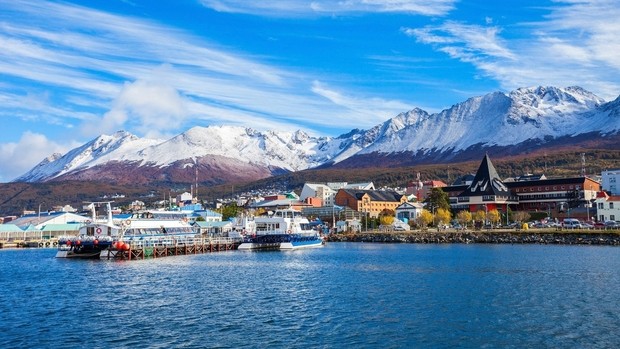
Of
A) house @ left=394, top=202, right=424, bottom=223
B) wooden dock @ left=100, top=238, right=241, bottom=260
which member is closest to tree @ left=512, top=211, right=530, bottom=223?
house @ left=394, top=202, right=424, bottom=223

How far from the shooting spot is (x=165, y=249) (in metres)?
55.1

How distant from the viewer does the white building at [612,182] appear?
→ 317ft

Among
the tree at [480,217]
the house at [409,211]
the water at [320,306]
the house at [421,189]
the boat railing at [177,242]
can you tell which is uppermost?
the house at [421,189]

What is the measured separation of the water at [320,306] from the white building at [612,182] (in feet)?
198

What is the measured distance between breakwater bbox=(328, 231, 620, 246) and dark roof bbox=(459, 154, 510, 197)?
2466 cm

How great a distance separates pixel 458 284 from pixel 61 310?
18901mm

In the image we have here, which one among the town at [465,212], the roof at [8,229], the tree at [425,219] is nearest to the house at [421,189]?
the town at [465,212]

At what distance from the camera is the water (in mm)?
19188

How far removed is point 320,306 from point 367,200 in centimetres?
9083

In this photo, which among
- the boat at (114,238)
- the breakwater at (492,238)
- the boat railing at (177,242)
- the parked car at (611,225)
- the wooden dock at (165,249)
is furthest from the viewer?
the parked car at (611,225)

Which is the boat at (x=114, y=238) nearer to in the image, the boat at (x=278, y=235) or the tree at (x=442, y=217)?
the boat at (x=278, y=235)

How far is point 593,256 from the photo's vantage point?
4509 centimetres

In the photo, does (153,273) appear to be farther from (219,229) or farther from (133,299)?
(219,229)

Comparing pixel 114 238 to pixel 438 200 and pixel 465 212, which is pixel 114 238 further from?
pixel 438 200
